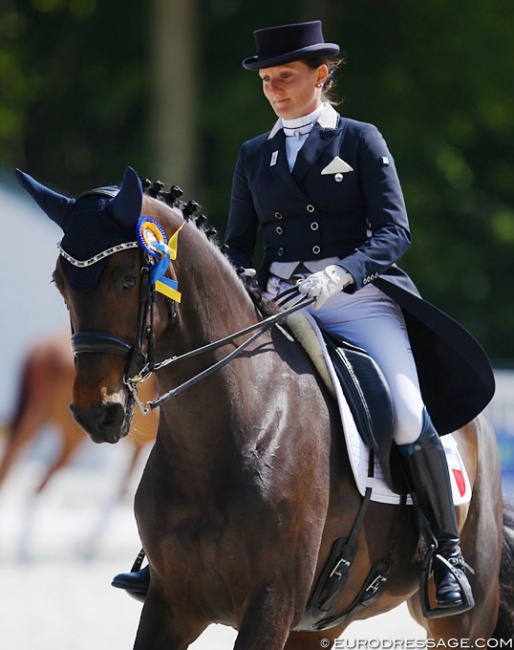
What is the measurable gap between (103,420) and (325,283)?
1022 millimetres

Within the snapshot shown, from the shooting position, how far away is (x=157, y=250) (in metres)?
3.89

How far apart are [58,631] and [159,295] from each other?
4461mm

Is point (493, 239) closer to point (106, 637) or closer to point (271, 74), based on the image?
point (106, 637)

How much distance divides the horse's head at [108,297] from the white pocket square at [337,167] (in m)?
0.98

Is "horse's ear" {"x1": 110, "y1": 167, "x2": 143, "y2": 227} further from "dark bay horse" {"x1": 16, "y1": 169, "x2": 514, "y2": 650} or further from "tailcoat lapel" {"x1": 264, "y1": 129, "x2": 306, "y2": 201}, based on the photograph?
"tailcoat lapel" {"x1": 264, "y1": 129, "x2": 306, "y2": 201}

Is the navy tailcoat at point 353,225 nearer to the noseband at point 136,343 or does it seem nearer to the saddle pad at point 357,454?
the saddle pad at point 357,454

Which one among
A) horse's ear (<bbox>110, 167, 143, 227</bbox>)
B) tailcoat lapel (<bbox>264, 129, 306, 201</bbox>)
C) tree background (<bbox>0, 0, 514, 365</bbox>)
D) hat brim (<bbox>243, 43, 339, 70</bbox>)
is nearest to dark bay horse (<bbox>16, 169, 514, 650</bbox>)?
horse's ear (<bbox>110, 167, 143, 227</bbox>)

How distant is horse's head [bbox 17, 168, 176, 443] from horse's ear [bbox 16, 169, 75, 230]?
0.05m

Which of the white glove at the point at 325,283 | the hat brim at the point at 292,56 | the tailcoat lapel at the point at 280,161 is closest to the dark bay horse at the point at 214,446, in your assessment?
the white glove at the point at 325,283

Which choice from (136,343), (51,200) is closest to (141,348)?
(136,343)

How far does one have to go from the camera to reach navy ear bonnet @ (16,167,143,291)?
3.78 m

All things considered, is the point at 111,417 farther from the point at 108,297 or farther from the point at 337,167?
the point at 337,167

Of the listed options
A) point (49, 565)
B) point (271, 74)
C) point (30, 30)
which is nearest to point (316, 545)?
point (271, 74)

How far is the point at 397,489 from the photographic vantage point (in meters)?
4.69
